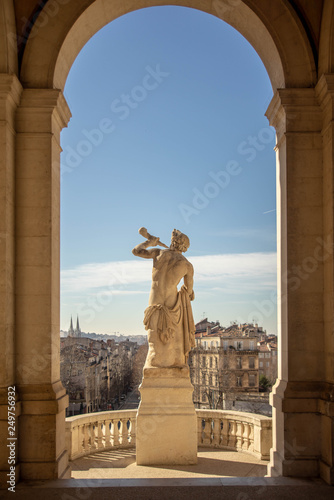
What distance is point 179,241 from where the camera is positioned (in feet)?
36.3

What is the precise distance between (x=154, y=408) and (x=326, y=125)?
21.5ft

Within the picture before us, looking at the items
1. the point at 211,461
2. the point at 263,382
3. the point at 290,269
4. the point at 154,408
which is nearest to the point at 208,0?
the point at 290,269

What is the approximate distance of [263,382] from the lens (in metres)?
41.2

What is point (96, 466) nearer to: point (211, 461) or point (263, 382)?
point (211, 461)

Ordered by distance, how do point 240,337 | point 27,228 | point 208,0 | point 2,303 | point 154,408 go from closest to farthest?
point 2,303 → point 27,228 → point 208,0 → point 154,408 → point 240,337

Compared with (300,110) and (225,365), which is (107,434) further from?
(225,365)

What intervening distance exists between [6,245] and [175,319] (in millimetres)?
4468

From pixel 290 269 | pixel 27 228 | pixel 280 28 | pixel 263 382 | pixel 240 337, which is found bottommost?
pixel 263 382

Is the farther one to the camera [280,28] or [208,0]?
[208,0]

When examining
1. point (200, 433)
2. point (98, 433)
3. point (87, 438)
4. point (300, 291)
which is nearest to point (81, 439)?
point (87, 438)

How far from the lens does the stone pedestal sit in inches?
395

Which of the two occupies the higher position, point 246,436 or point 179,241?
point 179,241

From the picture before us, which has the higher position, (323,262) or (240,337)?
(323,262)

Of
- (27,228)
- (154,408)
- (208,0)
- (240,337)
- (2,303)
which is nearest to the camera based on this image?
(2,303)
